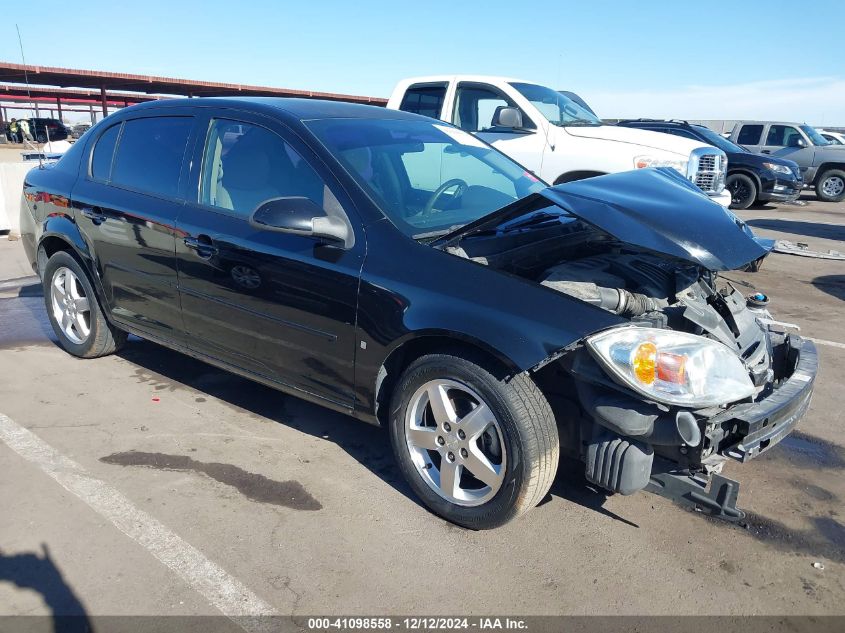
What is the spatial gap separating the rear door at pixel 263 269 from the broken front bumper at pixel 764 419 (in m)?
1.60

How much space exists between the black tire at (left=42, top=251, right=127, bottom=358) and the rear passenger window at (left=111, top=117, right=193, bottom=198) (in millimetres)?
791

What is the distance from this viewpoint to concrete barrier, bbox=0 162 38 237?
984cm

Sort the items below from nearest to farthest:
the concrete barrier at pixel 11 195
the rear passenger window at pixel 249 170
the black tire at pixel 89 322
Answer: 1. the rear passenger window at pixel 249 170
2. the black tire at pixel 89 322
3. the concrete barrier at pixel 11 195

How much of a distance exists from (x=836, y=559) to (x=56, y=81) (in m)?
32.9

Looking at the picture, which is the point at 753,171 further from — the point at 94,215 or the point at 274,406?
the point at 94,215

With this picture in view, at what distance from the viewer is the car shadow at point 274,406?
351 cm

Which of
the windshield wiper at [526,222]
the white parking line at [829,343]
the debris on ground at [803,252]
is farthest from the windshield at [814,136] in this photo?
the windshield wiper at [526,222]

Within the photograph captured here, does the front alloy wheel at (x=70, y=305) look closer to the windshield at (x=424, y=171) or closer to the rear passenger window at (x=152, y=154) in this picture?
the rear passenger window at (x=152, y=154)

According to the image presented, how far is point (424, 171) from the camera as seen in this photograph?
3598 mm

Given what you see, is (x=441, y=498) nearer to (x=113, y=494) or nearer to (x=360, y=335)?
(x=360, y=335)

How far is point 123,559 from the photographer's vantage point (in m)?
2.65

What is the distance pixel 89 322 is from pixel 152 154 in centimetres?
144

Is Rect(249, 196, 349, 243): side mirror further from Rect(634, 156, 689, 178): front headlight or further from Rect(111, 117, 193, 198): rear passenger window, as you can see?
Rect(634, 156, 689, 178): front headlight

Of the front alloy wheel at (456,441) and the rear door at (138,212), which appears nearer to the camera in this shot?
the front alloy wheel at (456,441)
